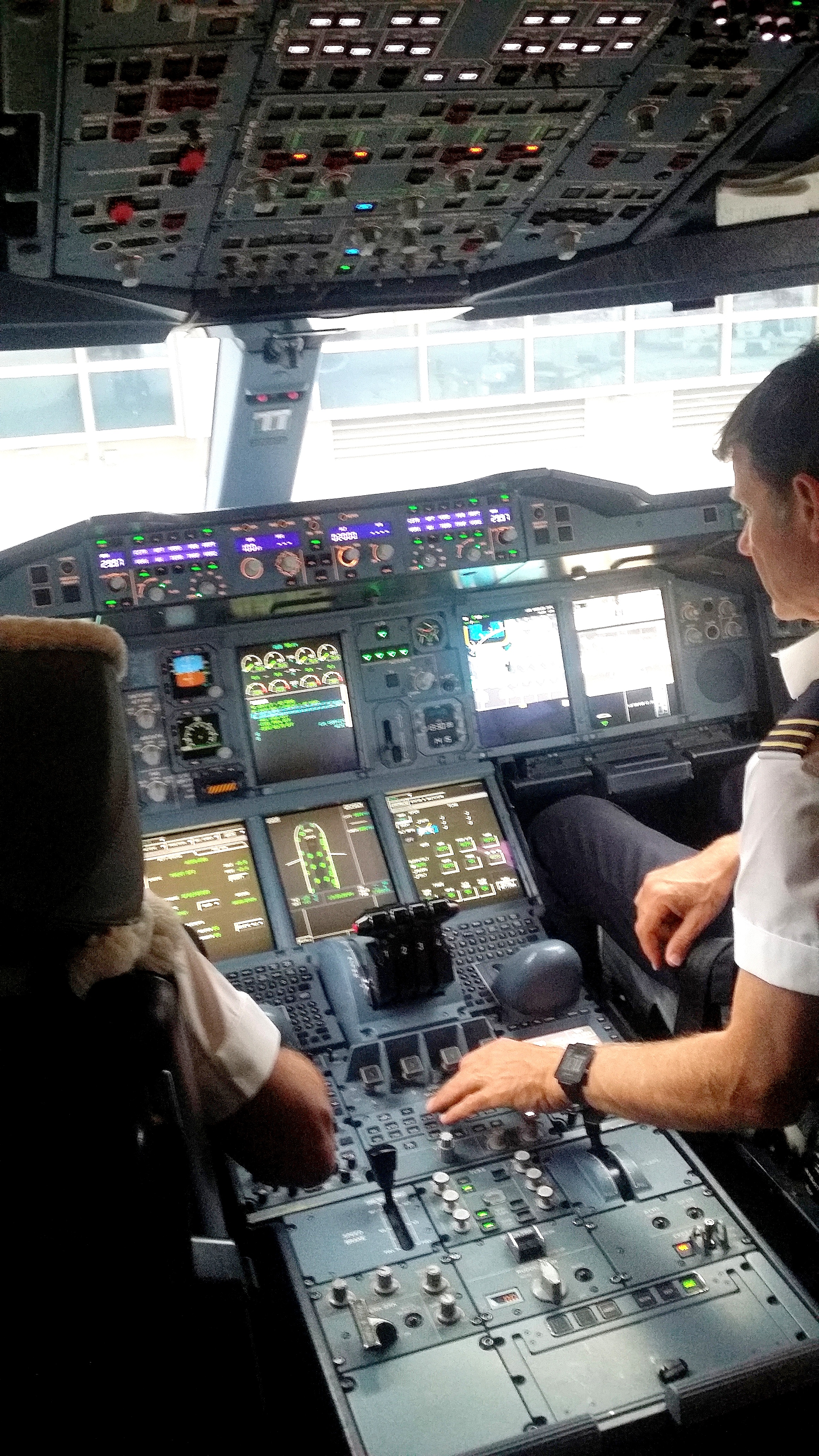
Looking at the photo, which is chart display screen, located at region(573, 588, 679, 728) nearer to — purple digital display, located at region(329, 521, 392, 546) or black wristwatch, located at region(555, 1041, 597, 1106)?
purple digital display, located at region(329, 521, 392, 546)

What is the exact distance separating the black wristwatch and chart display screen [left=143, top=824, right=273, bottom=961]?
142 centimetres

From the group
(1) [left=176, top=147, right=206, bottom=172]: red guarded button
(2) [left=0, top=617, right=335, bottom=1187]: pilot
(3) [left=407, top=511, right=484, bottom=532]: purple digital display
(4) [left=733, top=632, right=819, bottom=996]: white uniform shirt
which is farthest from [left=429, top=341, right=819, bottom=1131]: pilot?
(3) [left=407, top=511, right=484, bottom=532]: purple digital display

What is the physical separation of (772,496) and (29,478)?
12.5 ft

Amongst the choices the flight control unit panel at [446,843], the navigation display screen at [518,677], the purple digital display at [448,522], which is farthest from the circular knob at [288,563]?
the navigation display screen at [518,677]

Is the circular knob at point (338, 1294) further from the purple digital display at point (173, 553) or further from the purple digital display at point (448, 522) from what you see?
the purple digital display at point (448, 522)

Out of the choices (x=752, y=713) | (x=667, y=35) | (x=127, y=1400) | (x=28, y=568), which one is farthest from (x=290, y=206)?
(x=752, y=713)

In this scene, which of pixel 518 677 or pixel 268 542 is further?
pixel 518 677

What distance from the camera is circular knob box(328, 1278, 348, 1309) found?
6.48ft

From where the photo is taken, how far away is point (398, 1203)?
7.27ft

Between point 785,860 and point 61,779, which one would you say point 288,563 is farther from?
point 61,779

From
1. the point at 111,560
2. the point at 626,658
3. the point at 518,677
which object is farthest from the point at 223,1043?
the point at 626,658

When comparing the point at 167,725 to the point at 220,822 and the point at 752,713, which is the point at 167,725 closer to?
the point at 220,822

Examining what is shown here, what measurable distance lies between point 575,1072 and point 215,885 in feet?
5.17

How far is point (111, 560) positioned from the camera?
9.82 feet
